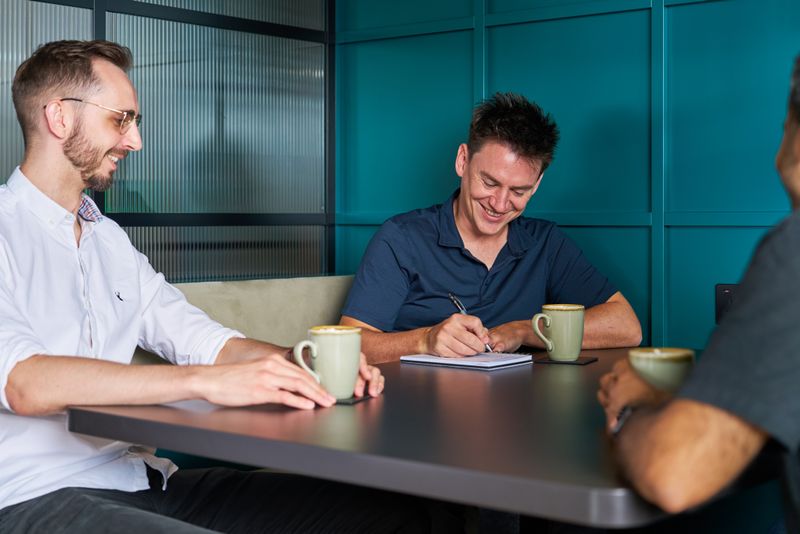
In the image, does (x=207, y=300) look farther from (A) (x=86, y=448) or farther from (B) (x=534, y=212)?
(B) (x=534, y=212)

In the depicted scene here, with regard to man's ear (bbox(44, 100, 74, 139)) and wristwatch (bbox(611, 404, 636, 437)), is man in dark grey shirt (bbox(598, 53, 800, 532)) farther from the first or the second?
man's ear (bbox(44, 100, 74, 139))

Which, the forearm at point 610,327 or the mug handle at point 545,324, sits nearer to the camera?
the mug handle at point 545,324

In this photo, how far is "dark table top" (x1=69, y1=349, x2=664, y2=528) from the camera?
3.53ft

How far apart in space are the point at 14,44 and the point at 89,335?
1288 millimetres

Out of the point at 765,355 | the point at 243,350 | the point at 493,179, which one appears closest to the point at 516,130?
the point at 493,179

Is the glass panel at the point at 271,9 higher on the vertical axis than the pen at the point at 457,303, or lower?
higher

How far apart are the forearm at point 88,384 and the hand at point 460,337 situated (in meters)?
0.73

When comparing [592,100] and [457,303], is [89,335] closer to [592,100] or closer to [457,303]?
[457,303]

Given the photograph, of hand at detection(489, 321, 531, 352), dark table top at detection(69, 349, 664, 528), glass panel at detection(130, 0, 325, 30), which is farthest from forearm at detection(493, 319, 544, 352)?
glass panel at detection(130, 0, 325, 30)

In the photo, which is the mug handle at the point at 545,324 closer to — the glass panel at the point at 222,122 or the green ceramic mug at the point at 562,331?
the green ceramic mug at the point at 562,331

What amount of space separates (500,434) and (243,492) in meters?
0.84

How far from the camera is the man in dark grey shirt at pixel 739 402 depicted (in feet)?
3.32

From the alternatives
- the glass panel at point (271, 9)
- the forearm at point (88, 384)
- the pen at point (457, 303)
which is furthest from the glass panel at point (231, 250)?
the forearm at point (88, 384)

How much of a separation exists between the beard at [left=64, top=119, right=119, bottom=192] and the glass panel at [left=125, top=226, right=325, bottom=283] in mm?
1215
